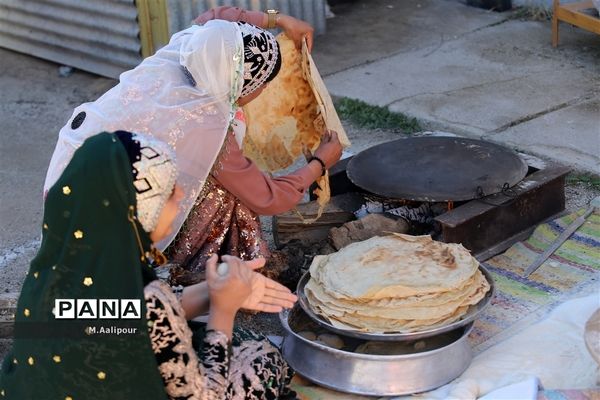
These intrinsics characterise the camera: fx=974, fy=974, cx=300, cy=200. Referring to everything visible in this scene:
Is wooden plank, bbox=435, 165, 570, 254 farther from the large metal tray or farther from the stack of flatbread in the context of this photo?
the large metal tray

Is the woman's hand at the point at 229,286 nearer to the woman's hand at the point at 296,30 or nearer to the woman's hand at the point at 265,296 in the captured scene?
the woman's hand at the point at 265,296

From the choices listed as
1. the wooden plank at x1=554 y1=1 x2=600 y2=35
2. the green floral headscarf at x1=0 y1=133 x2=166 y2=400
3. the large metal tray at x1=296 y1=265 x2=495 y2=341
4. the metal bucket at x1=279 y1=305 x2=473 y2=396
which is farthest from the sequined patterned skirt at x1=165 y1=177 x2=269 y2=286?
the wooden plank at x1=554 y1=1 x2=600 y2=35

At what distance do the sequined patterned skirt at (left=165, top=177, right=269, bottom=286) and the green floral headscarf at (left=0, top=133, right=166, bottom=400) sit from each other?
1055mm

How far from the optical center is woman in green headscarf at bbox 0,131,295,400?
2.41 m

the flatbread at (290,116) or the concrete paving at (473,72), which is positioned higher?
the flatbread at (290,116)

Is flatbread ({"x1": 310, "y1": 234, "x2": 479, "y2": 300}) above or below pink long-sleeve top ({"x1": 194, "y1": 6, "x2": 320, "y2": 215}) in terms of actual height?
below

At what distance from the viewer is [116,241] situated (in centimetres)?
243

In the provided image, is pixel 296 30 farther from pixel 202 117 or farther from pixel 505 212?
pixel 505 212

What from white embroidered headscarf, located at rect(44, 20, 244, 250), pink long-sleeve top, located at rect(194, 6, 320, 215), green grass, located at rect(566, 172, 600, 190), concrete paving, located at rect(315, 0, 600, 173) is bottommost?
concrete paving, located at rect(315, 0, 600, 173)

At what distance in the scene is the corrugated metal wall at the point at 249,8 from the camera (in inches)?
247

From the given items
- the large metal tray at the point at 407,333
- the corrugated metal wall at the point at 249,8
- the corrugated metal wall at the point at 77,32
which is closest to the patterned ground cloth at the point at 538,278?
the large metal tray at the point at 407,333

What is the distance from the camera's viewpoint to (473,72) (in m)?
6.16

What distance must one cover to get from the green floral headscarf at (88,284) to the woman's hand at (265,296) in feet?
1.10

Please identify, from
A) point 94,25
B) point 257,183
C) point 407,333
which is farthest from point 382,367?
point 94,25
